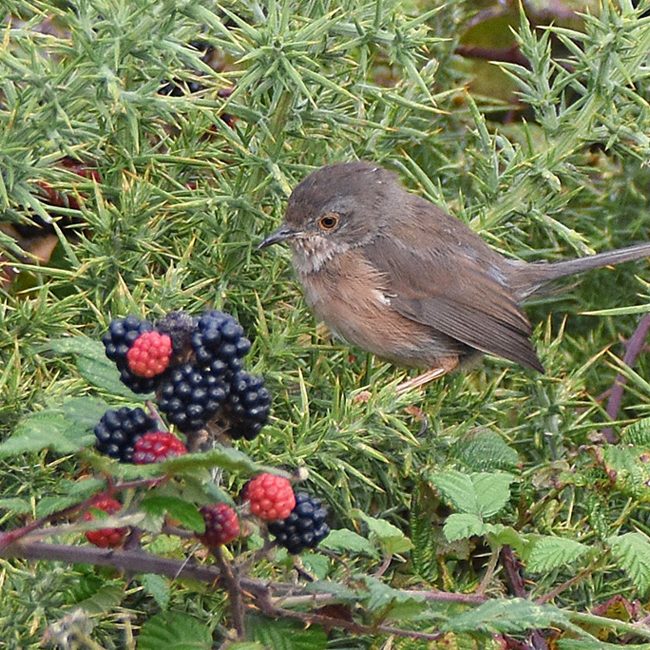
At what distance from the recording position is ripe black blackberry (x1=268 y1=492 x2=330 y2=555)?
6.50 ft

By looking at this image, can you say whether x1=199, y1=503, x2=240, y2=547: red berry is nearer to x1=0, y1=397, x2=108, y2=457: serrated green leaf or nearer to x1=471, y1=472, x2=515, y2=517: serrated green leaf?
x1=0, y1=397, x2=108, y2=457: serrated green leaf

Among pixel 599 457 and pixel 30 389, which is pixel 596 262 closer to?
pixel 599 457

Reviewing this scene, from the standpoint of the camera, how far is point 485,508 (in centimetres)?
242

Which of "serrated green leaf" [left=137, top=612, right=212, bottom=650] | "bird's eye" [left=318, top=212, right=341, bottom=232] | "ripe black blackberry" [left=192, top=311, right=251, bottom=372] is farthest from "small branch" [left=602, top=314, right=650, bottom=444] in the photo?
"ripe black blackberry" [left=192, top=311, right=251, bottom=372]

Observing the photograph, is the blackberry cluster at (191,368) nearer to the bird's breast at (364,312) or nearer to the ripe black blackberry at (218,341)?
the ripe black blackberry at (218,341)

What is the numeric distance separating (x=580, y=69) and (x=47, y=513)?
2.16 meters

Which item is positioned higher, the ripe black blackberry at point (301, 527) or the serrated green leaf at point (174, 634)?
the ripe black blackberry at point (301, 527)

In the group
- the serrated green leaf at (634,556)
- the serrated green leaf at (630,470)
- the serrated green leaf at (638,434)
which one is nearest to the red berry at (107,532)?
the serrated green leaf at (634,556)

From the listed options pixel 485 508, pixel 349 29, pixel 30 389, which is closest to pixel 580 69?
pixel 349 29

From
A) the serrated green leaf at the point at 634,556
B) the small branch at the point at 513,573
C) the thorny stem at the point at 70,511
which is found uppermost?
the thorny stem at the point at 70,511

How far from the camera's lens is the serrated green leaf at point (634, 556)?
8.02ft

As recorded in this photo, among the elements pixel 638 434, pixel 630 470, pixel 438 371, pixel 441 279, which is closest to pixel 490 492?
pixel 630 470

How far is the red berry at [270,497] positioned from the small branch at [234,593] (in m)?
0.10

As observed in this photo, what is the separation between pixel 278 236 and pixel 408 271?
4.72 feet
